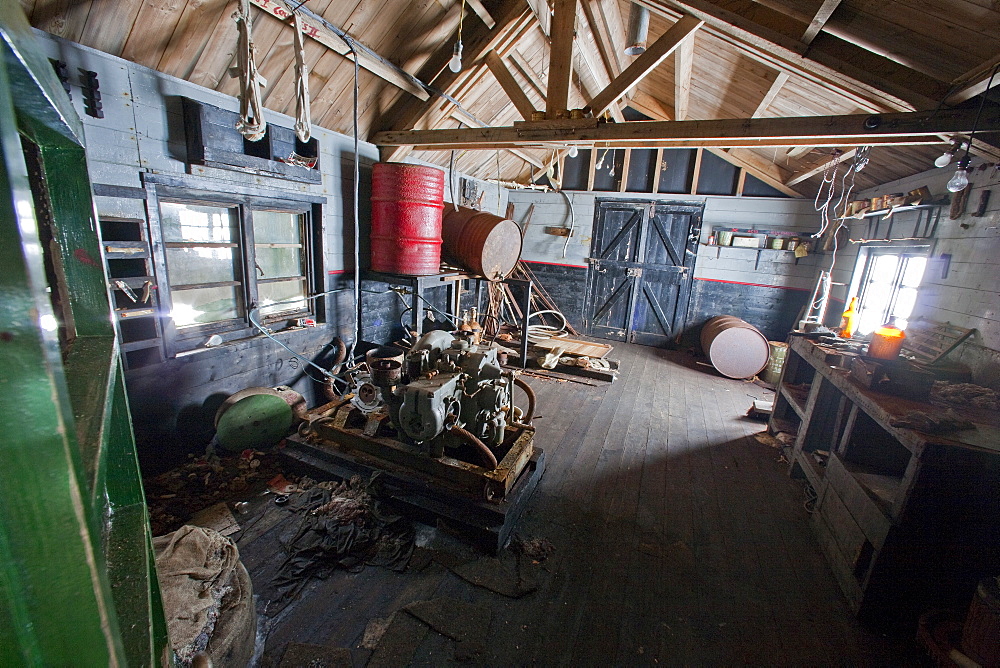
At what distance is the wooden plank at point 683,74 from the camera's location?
4839mm

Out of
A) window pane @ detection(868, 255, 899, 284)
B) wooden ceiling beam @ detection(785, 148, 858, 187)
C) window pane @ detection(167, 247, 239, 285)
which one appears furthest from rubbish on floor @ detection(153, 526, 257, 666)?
window pane @ detection(868, 255, 899, 284)

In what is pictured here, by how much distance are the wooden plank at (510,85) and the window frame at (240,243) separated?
2447 mm

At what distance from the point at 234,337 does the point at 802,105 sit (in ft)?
22.8

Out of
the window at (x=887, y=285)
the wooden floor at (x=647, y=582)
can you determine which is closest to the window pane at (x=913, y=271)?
the window at (x=887, y=285)

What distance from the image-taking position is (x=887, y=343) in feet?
10.6

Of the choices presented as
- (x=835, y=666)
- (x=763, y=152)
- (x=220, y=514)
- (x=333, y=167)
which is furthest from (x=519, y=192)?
(x=835, y=666)

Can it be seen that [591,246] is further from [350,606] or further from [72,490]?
[72,490]

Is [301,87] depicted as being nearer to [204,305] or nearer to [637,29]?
[204,305]

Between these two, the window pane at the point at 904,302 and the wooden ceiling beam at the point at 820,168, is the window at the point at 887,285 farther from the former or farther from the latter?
the wooden ceiling beam at the point at 820,168

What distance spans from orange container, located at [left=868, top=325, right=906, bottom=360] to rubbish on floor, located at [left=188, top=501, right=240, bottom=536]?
5130 mm

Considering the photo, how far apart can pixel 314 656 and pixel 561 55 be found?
494 centimetres

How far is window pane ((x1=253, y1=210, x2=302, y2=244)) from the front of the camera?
4254 millimetres

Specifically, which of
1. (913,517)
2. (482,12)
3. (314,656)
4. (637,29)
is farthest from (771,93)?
(314,656)

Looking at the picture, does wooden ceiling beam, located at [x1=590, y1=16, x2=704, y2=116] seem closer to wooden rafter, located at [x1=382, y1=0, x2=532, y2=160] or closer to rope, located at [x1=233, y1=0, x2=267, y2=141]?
wooden rafter, located at [x1=382, y1=0, x2=532, y2=160]
